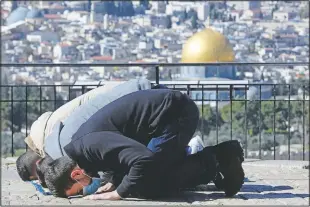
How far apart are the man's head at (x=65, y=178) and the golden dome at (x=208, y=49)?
28.3m

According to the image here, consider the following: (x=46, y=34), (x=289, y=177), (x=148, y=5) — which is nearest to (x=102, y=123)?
(x=289, y=177)

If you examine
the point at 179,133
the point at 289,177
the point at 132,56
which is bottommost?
the point at 132,56

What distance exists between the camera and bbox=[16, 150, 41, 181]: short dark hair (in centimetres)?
705

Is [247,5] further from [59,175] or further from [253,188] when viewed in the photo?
[59,175]

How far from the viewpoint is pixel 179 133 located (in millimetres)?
6258

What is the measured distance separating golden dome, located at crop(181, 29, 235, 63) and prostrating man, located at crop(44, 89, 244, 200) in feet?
93.1

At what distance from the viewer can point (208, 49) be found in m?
42.0

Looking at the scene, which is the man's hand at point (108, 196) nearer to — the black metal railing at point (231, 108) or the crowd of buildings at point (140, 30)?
the black metal railing at point (231, 108)

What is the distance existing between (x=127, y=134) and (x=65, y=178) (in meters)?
0.54

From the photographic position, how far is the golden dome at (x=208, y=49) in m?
36.1

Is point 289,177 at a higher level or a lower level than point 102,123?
lower

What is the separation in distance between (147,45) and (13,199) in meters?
81.8

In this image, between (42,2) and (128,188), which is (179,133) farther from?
(42,2)

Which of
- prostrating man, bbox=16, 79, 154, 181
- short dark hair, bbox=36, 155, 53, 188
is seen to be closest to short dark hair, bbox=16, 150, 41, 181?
prostrating man, bbox=16, 79, 154, 181
